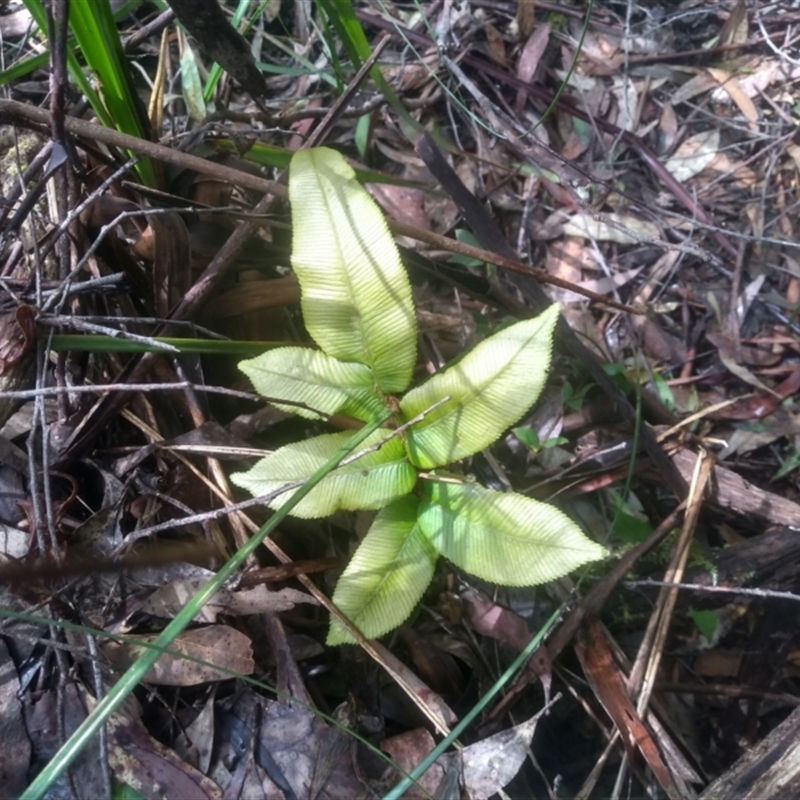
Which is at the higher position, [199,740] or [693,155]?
[693,155]

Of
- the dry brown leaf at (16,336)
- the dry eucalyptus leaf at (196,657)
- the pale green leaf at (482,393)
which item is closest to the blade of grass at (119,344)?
the dry brown leaf at (16,336)

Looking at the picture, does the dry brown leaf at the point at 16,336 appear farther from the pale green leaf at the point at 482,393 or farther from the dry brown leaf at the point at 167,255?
the pale green leaf at the point at 482,393

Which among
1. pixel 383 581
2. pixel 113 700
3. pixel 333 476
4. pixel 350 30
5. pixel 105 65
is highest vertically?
pixel 105 65

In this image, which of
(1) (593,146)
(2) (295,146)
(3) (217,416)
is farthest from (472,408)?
(1) (593,146)

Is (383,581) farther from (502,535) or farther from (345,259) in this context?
(345,259)

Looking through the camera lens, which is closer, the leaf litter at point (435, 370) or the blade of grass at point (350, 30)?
the leaf litter at point (435, 370)

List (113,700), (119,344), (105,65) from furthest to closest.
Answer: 1. (105,65)
2. (119,344)
3. (113,700)

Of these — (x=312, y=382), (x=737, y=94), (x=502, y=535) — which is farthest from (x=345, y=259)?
(x=737, y=94)

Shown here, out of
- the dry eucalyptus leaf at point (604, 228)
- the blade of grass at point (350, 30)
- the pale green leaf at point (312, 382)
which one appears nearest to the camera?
the pale green leaf at point (312, 382)
